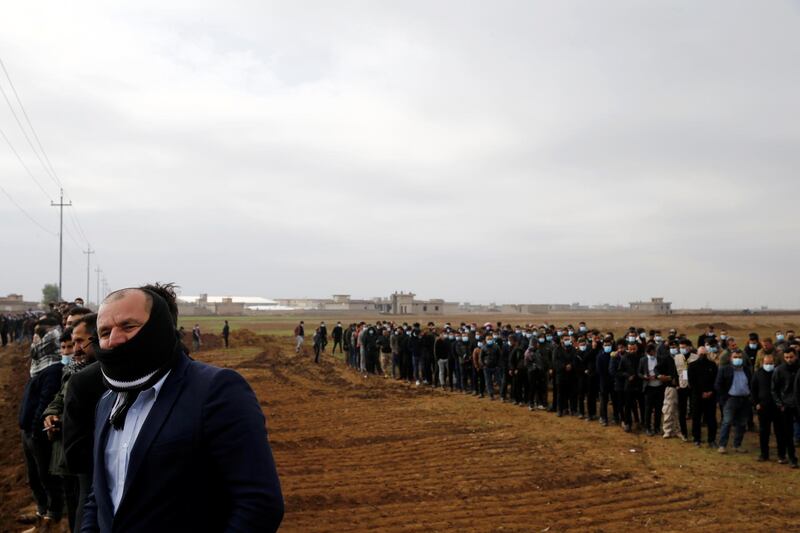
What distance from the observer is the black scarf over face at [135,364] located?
244 cm

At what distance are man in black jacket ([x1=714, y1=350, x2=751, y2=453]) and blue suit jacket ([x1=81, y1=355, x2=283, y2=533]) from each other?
12.1 meters

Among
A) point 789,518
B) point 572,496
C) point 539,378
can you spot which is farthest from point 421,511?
point 539,378

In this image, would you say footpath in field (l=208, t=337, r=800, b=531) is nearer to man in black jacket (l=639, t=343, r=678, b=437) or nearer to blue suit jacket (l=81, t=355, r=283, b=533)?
man in black jacket (l=639, t=343, r=678, b=437)

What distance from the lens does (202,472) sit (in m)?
2.27

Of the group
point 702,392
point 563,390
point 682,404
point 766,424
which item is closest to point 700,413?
point 702,392

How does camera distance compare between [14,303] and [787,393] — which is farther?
[14,303]

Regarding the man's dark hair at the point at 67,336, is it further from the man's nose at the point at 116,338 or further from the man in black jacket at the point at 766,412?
the man in black jacket at the point at 766,412

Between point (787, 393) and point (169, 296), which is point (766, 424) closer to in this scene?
point (787, 393)

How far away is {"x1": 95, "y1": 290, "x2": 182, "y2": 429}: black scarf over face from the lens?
2438 millimetres

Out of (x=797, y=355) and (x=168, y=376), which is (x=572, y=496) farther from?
A: (x=168, y=376)

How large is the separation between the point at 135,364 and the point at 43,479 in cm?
592

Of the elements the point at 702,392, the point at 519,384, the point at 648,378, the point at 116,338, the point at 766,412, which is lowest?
the point at 519,384

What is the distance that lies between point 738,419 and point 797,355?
180 centimetres

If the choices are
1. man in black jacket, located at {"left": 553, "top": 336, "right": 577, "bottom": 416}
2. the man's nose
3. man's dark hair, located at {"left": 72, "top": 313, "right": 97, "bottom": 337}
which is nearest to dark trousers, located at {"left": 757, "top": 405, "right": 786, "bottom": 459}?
man in black jacket, located at {"left": 553, "top": 336, "right": 577, "bottom": 416}
